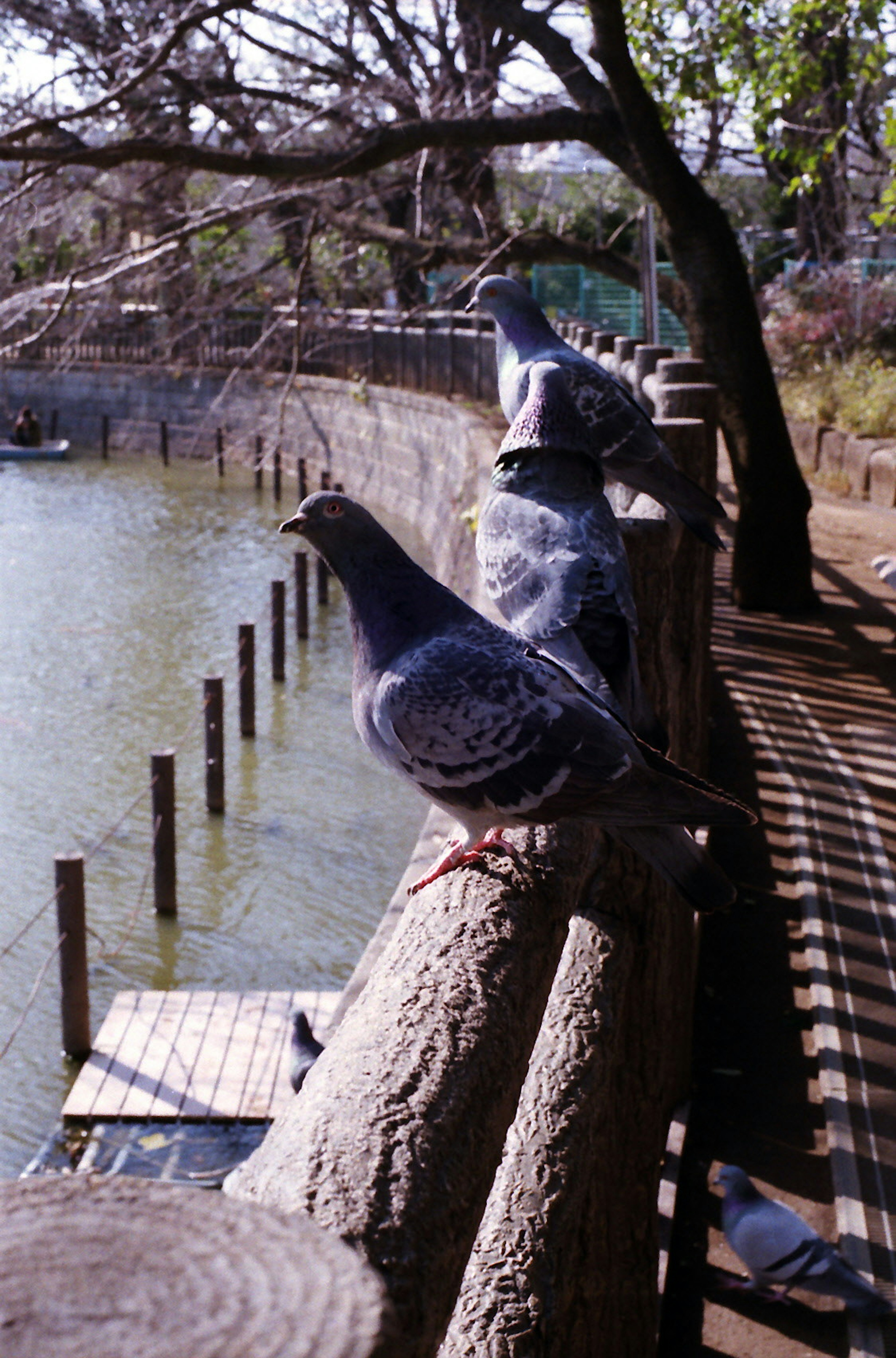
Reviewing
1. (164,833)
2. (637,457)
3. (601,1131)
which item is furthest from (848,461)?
(601,1131)

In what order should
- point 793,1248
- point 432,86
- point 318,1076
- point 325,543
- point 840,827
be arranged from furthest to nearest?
point 432,86, point 840,827, point 793,1248, point 325,543, point 318,1076

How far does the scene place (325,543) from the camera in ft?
8.42

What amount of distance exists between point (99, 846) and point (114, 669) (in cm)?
579

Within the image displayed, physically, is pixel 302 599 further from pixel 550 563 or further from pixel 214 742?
pixel 550 563

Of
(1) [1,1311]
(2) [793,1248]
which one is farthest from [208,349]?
(1) [1,1311]

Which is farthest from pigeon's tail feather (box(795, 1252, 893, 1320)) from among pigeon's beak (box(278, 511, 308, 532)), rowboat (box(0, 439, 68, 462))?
rowboat (box(0, 439, 68, 462))

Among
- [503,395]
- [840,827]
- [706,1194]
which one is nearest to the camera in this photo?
[706,1194]

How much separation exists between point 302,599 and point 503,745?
548 inches

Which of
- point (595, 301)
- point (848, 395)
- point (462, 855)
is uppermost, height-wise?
point (595, 301)

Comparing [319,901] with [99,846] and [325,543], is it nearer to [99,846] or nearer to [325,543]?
[99,846]

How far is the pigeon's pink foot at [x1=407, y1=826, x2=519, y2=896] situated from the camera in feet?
7.31

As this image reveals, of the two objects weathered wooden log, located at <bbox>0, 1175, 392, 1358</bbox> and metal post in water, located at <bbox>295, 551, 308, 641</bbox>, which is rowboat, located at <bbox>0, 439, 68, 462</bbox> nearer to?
metal post in water, located at <bbox>295, 551, 308, 641</bbox>

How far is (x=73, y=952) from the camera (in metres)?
7.21

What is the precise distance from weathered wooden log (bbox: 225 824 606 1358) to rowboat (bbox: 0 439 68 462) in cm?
2846
